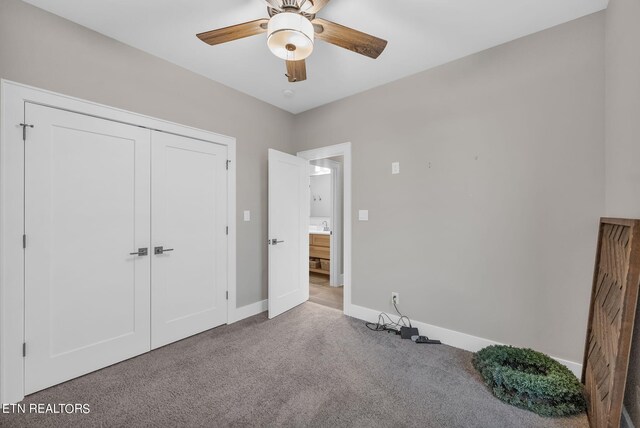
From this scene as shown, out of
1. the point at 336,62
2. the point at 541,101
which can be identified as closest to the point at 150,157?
the point at 336,62

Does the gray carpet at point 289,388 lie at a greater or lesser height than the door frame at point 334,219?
lesser

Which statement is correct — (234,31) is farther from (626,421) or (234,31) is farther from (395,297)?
(626,421)

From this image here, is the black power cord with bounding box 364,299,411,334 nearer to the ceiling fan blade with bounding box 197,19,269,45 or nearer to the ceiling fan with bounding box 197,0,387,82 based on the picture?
the ceiling fan with bounding box 197,0,387,82

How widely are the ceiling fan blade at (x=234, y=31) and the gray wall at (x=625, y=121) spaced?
2116 mm

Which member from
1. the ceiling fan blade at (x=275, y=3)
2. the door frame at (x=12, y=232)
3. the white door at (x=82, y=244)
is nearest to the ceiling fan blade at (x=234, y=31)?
the ceiling fan blade at (x=275, y=3)

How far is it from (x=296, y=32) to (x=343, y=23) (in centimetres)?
71

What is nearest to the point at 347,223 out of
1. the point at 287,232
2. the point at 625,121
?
the point at 287,232

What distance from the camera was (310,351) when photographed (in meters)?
2.42

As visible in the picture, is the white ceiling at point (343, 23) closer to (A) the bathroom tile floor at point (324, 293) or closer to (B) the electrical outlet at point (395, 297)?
(B) the electrical outlet at point (395, 297)

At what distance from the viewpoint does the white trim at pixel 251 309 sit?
10.3 ft

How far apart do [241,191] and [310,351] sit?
6.36ft

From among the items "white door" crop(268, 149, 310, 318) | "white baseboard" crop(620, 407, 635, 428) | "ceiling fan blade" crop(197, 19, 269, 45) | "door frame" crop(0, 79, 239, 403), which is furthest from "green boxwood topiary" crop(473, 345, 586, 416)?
"door frame" crop(0, 79, 239, 403)

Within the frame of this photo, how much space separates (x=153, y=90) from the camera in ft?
8.07

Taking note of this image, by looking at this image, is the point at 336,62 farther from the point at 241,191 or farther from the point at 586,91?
the point at 586,91
